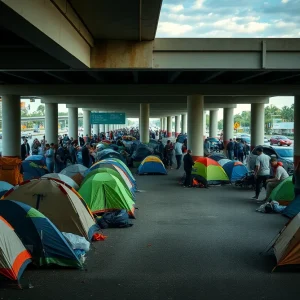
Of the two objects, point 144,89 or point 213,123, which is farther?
point 213,123

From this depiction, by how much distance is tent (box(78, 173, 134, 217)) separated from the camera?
1381 cm

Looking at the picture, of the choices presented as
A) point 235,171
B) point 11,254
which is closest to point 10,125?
point 235,171

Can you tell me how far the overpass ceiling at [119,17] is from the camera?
1142cm

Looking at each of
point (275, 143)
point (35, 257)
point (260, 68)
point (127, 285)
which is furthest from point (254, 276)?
point (275, 143)

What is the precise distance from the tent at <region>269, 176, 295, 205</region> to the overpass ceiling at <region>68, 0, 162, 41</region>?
6563 mm

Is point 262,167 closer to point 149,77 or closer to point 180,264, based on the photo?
point 180,264

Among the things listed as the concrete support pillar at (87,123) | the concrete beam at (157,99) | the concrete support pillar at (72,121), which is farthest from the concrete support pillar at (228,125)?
the concrete support pillar at (87,123)

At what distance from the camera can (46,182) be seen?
1187 centimetres

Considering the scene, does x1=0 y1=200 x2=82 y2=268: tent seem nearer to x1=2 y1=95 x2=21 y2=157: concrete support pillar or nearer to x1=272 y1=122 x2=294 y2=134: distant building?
x1=2 y1=95 x2=21 y2=157: concrete support pillar

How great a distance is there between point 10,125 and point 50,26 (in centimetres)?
2274

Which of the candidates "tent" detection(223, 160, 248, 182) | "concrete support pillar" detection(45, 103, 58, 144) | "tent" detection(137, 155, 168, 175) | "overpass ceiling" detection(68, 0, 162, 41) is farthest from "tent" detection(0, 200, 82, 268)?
"concrete support pillar" detection(45, 103, 58, 144)

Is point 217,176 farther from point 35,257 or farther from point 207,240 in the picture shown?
point 35,257

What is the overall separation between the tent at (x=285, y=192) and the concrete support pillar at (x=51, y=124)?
93.7ft

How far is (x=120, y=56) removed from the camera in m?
16.8
